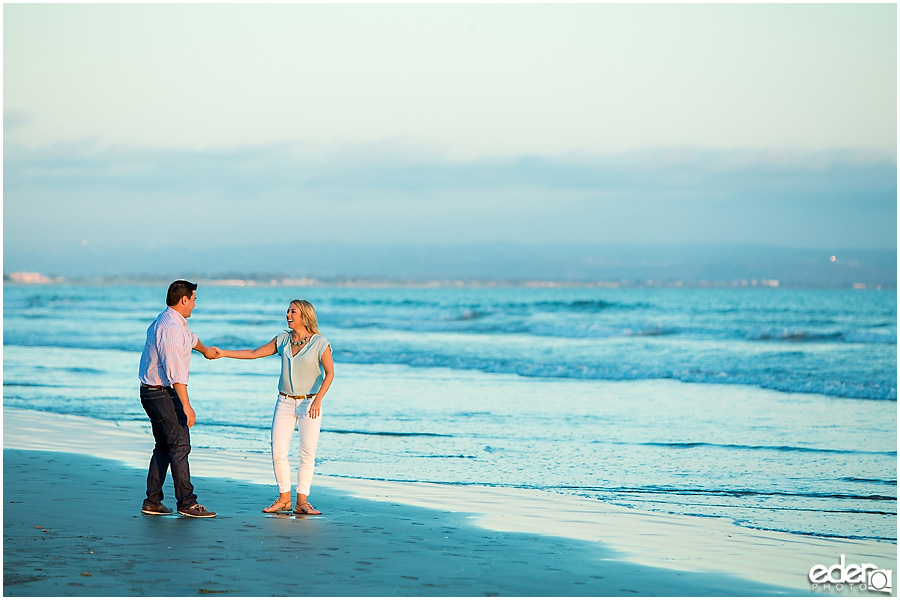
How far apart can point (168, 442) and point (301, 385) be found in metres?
1.03

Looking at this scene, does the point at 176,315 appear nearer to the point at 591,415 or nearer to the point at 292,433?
the point at 292,433

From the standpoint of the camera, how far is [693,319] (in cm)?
5094

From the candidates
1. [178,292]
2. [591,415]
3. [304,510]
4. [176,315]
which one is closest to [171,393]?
[176,315]

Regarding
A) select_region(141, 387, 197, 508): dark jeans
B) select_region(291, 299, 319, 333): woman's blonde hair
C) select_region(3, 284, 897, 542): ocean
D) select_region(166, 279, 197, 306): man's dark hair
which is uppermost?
select_region(166, 279, 197, 306): man's dark hair

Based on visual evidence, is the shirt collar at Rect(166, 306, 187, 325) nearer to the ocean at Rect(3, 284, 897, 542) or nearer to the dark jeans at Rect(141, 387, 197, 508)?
the dark jeans at Rect(141, 387, 197, 508)

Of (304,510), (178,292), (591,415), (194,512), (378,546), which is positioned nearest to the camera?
(378,546)

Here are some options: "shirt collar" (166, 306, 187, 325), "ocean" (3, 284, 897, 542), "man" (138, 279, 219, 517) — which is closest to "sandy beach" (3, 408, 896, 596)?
"man" (138, 279, 219, 517)

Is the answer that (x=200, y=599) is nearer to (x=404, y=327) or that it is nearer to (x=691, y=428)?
(x=691, y=428)

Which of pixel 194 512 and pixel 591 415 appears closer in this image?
pixel 194 512

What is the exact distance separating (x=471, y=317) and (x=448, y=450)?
39.0m

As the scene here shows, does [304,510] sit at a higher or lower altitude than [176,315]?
lower

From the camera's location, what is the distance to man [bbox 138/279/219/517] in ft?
20.9

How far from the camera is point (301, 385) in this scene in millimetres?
6766

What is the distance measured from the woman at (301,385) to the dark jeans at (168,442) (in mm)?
552
